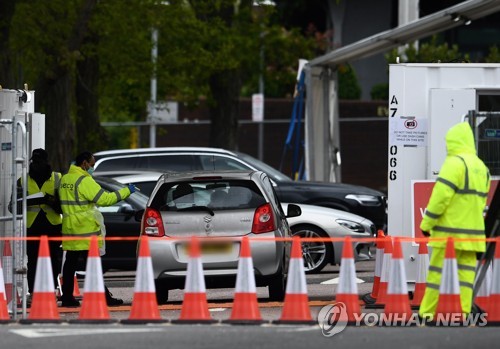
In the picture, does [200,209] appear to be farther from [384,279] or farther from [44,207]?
[384,279]

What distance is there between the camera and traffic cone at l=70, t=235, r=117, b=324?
1243cm

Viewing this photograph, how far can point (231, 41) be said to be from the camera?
31.6 m

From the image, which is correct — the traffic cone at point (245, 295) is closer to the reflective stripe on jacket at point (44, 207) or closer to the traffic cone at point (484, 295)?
the traffic cone at point (484, 295)

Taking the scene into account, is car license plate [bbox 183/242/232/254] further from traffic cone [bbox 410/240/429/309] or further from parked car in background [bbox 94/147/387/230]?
parked car in background [bbox 94/147/387/230]

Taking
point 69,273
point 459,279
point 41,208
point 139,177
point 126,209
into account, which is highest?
point 139,177

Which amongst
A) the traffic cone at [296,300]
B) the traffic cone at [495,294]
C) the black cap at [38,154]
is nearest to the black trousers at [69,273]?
the black cap at [38,154]

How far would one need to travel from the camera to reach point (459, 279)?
1220 centimetres

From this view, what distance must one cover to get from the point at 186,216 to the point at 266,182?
4.82ft

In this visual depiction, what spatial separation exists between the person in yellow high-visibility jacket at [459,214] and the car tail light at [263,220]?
8.94ft

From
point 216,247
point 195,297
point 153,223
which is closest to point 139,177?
point 153,223

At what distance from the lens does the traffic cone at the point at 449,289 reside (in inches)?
473

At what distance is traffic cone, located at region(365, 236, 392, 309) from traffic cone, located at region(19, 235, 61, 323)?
11.3 feet

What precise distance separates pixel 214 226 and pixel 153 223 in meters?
0.67

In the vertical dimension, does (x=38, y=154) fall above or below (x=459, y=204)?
above
